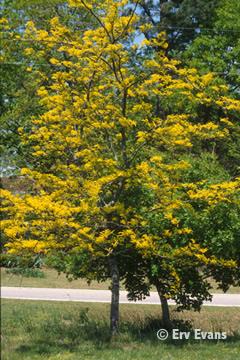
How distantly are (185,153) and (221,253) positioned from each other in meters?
2.15

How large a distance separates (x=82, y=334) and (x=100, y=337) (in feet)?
1.02

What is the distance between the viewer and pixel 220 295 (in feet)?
42.1

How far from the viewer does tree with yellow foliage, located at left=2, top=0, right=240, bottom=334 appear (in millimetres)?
7363

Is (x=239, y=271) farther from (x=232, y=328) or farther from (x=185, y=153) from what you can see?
(x=185, y=153)

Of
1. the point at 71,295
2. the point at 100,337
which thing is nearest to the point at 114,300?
the point at 100,337

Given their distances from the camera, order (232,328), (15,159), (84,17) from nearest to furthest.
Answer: (232,328)
(15,159)
(84,17)

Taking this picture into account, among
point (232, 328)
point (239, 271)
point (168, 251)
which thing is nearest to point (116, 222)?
point (168, 251)

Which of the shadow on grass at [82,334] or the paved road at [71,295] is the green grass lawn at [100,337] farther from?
the paved road at [71,295]

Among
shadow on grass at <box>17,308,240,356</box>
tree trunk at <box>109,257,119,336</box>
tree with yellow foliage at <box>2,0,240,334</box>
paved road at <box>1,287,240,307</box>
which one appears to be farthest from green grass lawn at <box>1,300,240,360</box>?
paved road at <box>1,287,240,307</box>

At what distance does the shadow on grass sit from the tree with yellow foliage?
1.40 feet

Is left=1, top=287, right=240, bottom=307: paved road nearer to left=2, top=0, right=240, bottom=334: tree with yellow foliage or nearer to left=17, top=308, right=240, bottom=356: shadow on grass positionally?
left=17, top=308, right=240, bottom=356: shadow on grass

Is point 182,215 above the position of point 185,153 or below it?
below

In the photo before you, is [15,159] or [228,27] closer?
[15,159]

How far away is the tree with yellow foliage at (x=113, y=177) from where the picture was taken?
736cm
